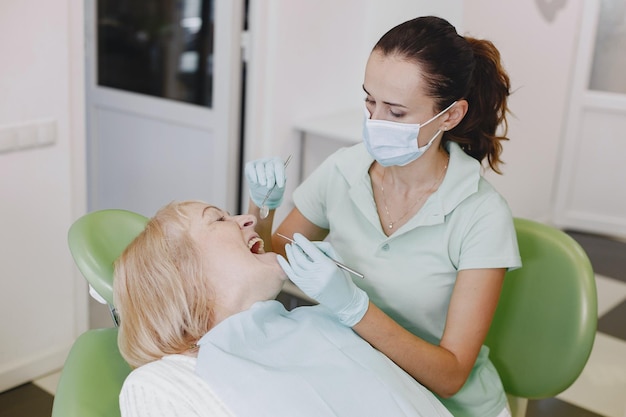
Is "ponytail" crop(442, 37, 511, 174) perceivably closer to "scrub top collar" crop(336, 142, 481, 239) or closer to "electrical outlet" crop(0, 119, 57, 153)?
"scrub top collar" crop(336, 142, 481, 239)

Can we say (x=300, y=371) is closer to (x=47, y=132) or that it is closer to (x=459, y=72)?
(x=459, y=72)

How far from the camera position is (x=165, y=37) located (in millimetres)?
3441

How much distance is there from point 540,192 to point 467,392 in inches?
101

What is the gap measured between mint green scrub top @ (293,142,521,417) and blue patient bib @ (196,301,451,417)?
6.9 inches

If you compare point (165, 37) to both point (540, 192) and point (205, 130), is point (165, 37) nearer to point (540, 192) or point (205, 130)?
point (205, 130)

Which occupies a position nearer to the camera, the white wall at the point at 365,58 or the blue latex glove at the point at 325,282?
the blue latex glove at the point at 325,282

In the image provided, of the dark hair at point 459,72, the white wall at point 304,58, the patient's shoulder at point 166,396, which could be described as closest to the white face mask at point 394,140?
the dark hair at point 459,72

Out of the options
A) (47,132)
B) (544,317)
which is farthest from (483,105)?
(47,132)

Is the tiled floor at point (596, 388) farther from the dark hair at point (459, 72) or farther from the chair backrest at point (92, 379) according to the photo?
the dark hair at point (459, 72)

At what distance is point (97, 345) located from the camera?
4.84 feet

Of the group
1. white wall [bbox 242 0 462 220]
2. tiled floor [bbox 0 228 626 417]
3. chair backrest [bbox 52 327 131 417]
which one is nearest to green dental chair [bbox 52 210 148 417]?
chair backrest [bbox 52 327 131 417]

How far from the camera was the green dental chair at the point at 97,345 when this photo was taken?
4.33 feet

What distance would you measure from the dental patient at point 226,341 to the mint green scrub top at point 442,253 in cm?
16

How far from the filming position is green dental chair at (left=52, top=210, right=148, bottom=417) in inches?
52.0
